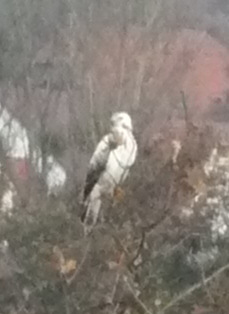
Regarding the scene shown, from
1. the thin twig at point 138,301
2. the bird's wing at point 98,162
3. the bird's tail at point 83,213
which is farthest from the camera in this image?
the bird's wing at point 98,162

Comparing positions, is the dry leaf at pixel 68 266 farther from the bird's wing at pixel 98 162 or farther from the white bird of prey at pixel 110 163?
the bird's wing at pixel 98 162

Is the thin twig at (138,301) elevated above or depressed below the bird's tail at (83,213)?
above

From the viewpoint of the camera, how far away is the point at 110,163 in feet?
8.11

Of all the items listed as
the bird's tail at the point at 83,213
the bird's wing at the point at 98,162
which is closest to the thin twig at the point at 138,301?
the bird's tail at the point at 83,213

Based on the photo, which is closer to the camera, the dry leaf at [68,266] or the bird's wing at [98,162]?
the dry leaf at [68,266]

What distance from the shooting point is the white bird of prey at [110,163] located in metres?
2.40

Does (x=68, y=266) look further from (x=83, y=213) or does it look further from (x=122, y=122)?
(x=122, y=122)

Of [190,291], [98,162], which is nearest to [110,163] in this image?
[98,162]

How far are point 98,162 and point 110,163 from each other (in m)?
0.05

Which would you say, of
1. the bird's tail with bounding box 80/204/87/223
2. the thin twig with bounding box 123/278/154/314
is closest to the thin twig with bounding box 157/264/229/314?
the thin twig with bounding box 123/278/154/314

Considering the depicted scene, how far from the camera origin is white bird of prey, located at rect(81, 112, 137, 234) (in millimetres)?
2402

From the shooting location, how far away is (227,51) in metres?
3.36

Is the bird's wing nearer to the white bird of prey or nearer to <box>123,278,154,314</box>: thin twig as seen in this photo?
the white bird of prey

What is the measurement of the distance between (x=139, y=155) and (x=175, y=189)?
1.43 feet
